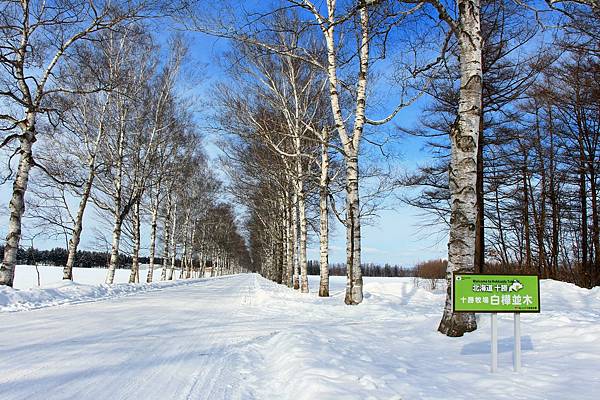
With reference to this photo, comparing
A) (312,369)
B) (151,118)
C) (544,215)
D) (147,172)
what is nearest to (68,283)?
(147,172)

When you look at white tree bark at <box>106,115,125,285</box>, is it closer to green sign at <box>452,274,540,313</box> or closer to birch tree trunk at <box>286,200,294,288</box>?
birch tree trunk at <box>286,200,294,288</box>

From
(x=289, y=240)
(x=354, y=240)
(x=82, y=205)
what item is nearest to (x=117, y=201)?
(x=82, y=205)

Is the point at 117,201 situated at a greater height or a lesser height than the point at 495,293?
greater

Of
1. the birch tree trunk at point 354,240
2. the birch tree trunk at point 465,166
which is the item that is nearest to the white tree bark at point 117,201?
the birch tree trunk at point 354,240

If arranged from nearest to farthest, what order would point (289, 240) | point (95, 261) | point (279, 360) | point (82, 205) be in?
point (279, 360), point (82, 205), point (289, 240), point (95, 261)

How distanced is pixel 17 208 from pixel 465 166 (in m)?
12.5

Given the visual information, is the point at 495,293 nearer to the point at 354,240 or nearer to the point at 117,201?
the point at 354,240

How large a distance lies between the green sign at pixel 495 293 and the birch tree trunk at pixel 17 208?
12666 millimetres

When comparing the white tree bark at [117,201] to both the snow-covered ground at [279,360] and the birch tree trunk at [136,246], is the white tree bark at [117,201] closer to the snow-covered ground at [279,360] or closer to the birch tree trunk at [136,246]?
the birch tree trunk at [136,246]

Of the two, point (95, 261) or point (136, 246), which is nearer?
point (136, 246)

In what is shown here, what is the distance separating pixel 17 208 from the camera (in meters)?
12.7

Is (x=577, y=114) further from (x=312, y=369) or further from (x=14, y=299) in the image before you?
(x=14, y=299)

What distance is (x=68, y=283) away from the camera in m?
15.9

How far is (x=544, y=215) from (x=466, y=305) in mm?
21421
